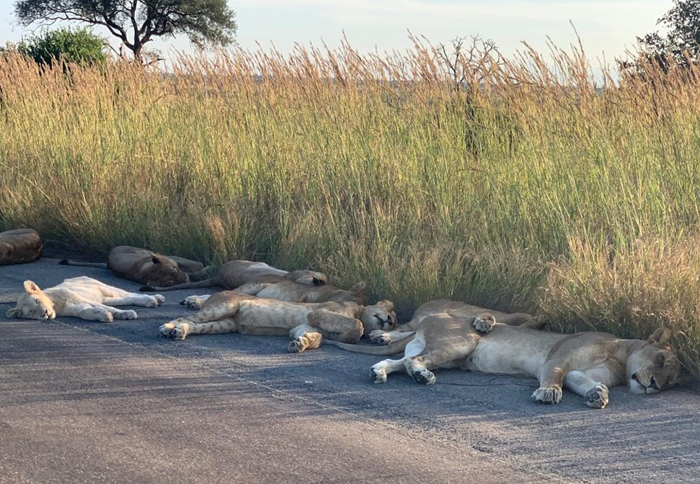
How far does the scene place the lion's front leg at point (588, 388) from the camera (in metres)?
5.70

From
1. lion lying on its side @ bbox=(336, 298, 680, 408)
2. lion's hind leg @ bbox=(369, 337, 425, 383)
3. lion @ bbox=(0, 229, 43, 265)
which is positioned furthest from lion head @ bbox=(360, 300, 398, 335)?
lion @ bbox=(0, 229, 43, 265)

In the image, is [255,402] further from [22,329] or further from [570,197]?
[570,197]

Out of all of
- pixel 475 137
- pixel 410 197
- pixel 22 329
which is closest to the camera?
pixel 22 329

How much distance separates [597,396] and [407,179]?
433cm

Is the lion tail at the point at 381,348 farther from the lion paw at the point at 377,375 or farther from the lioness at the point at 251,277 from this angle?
the lioness at the point at 251,277

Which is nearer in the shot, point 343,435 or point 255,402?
point 343,435

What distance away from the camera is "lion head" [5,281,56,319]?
7867 mm

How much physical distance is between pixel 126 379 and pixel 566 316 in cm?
274

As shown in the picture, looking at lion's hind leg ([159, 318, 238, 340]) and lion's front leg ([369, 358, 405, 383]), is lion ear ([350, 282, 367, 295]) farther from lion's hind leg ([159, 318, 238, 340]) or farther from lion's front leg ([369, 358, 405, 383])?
lion's front leg ([369, 358, 405, 383])

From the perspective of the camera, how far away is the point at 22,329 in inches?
298

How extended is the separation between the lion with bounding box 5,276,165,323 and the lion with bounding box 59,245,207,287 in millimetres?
588

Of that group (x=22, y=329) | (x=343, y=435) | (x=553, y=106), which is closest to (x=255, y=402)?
(x=343, y=435)

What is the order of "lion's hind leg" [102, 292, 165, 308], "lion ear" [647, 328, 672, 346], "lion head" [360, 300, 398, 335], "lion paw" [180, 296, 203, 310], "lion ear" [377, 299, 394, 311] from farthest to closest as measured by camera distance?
"lion's hind leg" [102, 292, 165, 308] → "lion paw" [180, 296, 203, 310] → "lion ear" [377, 299, 394, 311] → "lion head" [360, 300, 398, 335] → "lion ear" [647, 328, 672, 346]

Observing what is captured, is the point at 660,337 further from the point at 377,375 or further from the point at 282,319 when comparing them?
the point at 282,319
